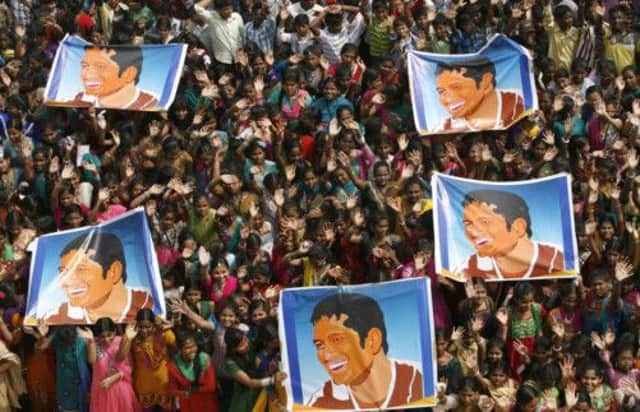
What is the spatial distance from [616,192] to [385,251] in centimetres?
197

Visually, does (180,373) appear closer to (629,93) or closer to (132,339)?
(132,339)

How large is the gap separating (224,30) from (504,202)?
3639 mm

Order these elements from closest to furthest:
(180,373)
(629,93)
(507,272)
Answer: (180,373) → (507,272) → (629,93)

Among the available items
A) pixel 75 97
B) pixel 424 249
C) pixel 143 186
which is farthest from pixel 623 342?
pixel 75 97

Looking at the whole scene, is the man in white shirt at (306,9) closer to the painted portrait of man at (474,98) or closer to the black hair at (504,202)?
the painted portrait of man at (474,98)

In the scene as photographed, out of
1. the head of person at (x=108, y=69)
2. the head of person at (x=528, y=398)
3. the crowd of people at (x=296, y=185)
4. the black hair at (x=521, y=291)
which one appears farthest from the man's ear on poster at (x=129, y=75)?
the head of person at (x=528, y=398)

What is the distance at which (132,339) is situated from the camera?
45.7ft

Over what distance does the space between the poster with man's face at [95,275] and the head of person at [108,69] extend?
2.28m

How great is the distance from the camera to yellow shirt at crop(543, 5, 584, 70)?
1738 cm

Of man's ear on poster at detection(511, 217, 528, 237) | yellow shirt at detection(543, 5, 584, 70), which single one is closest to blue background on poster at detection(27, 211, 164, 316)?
man's ear on poster at detection(511, 217, 528, 237)

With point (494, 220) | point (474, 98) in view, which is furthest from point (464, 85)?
point (494, 220)

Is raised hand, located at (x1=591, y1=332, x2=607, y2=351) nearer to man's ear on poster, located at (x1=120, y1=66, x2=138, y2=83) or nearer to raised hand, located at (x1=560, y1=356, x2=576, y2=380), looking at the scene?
raised hand, located at (x1=560, y1=356, x2=576, y2=380)

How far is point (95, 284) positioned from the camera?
14.9 metres

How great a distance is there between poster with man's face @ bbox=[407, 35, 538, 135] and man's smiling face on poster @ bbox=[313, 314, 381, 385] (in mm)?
2810
